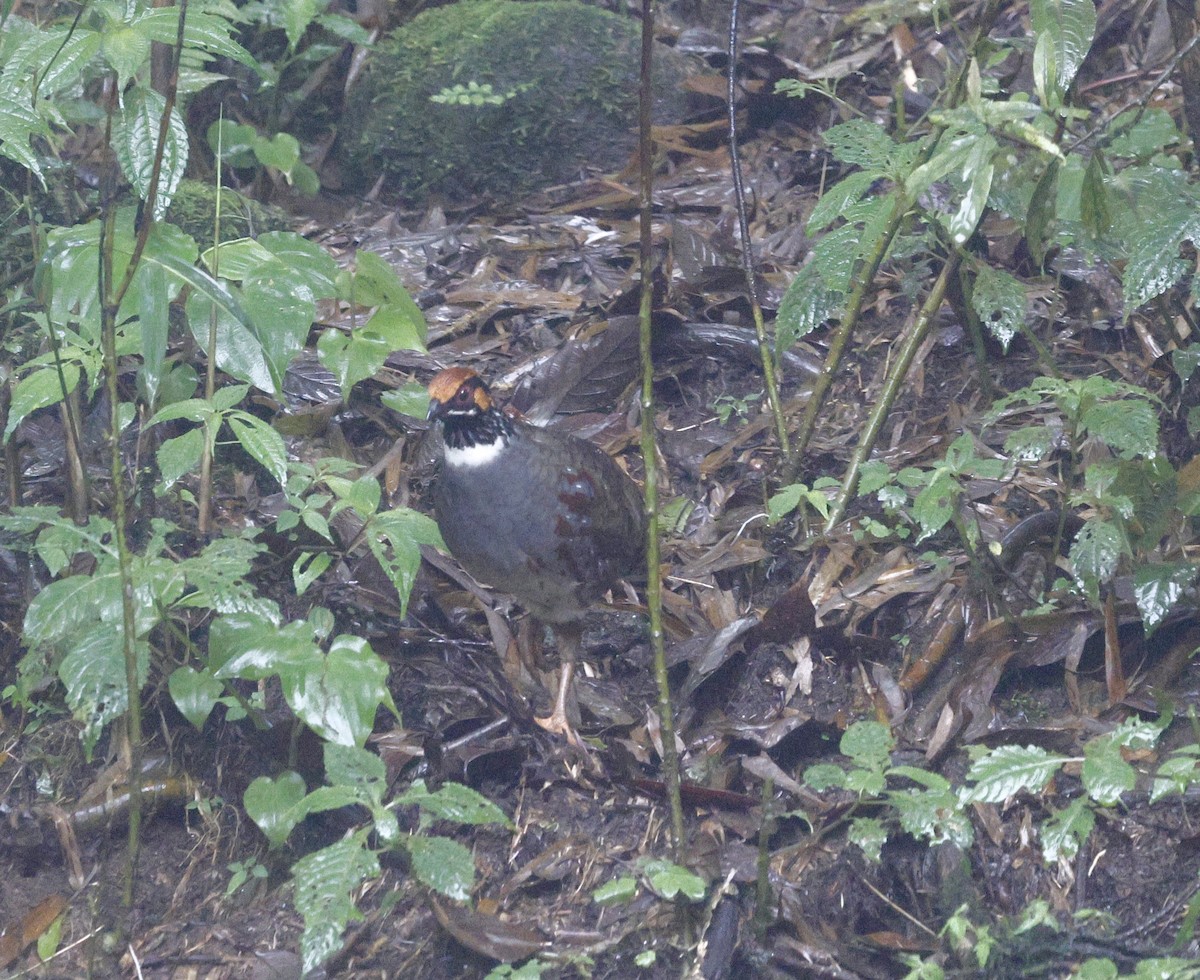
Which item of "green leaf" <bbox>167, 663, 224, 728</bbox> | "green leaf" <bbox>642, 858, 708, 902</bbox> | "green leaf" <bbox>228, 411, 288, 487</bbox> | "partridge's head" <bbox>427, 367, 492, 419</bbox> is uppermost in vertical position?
"green leaf" <bbox>228, 411, 288, 487</bbox>

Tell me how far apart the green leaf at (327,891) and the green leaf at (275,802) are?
0.57 meters

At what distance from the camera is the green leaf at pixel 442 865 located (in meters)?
3.03

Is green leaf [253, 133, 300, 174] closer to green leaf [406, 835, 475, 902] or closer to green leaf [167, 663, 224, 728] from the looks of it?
green leaf [167, 663, 224, 728]

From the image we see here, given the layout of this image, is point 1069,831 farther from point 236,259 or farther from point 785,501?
point 236,259

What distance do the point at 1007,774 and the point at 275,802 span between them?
211cm

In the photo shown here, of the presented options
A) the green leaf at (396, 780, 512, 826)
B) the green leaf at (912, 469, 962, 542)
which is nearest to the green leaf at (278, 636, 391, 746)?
the green leaf at (396, 780, 512, 826)

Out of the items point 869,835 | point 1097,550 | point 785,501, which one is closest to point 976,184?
point 1097,550

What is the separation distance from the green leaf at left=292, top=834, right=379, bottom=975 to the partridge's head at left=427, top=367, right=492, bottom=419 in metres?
1.89

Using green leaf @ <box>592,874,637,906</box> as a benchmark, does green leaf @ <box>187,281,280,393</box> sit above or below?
above

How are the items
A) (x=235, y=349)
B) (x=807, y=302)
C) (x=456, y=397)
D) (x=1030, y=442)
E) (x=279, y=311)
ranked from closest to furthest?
1. (x=279, y=311)
2. (x=235, y=349)
3. (x=1030, y=442)
4. (x=807, y=302)
5. (x=456, y=397)

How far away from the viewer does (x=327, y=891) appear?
9.40 ft

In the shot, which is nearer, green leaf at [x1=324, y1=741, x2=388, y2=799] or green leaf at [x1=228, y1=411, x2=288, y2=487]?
green leaf at [x1=324, y1=741, x2=388, y2=799]

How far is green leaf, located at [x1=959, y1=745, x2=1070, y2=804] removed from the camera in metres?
2.83

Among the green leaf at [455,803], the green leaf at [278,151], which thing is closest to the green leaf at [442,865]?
the green leaf at [455,803]
